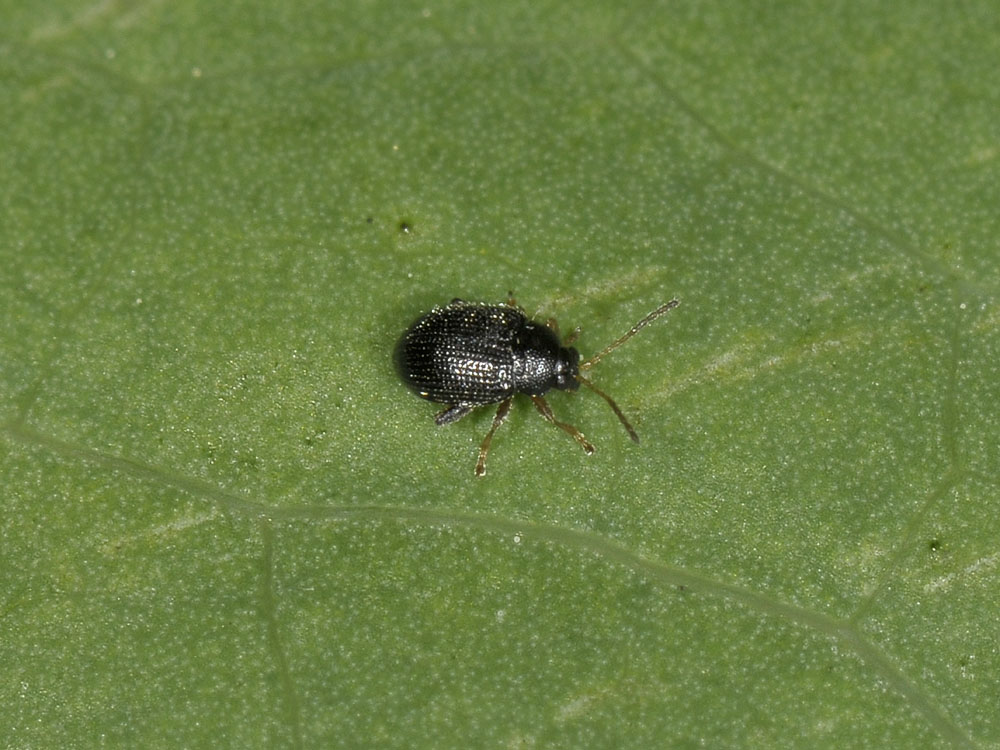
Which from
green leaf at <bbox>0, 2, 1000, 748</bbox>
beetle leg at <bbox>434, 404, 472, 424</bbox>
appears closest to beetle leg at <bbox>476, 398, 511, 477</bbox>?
green leaf at <bbox>0, 2, 1000, 748</bbox>

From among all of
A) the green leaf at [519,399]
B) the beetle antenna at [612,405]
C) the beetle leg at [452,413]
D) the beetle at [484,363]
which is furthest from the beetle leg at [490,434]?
the beetle antenna at [612,405]

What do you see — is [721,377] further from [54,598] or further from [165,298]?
[54,598]

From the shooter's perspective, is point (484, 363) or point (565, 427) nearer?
point (484, 363)

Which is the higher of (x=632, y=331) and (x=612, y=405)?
(x=632, y=331)

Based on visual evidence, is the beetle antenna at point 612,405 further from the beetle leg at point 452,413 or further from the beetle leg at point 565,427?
the beetle leg at point 452,413

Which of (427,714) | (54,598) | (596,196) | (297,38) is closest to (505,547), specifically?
(427,714)

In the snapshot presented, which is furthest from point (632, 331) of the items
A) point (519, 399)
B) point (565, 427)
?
point (519, 399)

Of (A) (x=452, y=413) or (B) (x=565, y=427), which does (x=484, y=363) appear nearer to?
(A) (x=452, y=413)
